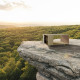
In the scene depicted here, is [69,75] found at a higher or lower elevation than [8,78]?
higher

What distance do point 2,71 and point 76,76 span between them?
7.15m

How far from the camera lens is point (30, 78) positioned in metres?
10.6

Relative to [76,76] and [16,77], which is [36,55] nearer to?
[76,76]

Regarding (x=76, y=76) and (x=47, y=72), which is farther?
(x=47, y=72)

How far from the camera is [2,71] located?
1109 cm

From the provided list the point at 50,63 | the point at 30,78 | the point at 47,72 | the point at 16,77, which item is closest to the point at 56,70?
the point at 50,63

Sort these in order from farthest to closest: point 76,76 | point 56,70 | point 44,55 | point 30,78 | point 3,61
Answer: point 3,61
point 30,78
point 44,55
point 56,70
point 76,76

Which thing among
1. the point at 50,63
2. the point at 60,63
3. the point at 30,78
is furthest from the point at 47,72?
the point at 30,78

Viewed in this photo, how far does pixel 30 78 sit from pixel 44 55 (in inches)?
183

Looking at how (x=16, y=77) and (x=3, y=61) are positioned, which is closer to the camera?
(x=16, y=77)

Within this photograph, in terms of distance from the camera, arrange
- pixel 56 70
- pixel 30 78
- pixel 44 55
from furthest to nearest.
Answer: pixel 30 78
pixel 44 55
pixel 56 70

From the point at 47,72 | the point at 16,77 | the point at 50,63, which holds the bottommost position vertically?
the point at 16,77

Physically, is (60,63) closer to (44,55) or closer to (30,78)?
(44,55)

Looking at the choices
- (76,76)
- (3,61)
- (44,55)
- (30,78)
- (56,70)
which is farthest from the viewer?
(3,61)
